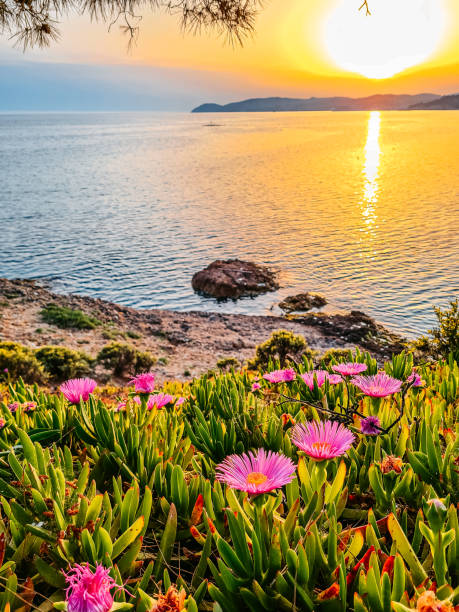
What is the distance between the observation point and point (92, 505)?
4.15ft

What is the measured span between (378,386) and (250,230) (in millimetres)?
20921

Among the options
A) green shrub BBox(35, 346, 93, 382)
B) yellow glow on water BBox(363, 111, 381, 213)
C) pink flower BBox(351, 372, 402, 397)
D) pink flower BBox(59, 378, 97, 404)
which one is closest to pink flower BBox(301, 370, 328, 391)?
pink flower BBox(351, 372, 402, 397)

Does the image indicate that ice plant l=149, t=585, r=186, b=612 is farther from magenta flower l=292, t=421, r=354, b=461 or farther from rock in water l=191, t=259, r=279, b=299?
rock in water l=191, t=259, r=279, b=299

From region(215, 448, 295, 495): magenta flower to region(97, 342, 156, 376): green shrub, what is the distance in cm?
837

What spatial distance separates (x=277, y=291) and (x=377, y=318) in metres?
3.59

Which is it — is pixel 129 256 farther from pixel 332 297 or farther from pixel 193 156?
pixel 193 156

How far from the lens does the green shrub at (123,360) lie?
941cm

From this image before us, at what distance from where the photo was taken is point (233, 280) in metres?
15.3

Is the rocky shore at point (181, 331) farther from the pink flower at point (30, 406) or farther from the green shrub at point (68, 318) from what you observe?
the pink flower at point (30, 406)

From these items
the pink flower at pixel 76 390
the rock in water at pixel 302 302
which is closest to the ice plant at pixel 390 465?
the pink flower at pixel 76 390

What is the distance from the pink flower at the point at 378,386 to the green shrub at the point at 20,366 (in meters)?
6.48

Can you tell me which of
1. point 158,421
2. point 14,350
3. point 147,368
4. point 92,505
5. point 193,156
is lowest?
point 147,368

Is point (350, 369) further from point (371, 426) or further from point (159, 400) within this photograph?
point (159, 400)

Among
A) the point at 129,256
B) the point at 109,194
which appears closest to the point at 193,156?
the point at 109,194
